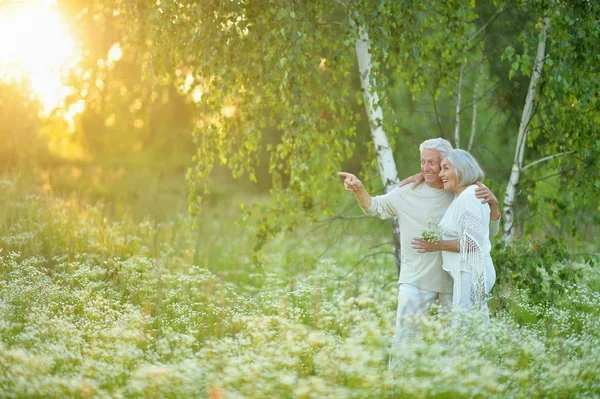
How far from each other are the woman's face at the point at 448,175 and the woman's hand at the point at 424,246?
422mm

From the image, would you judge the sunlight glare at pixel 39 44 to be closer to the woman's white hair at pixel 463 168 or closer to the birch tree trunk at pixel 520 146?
the woman's white hair at pixel 463 168

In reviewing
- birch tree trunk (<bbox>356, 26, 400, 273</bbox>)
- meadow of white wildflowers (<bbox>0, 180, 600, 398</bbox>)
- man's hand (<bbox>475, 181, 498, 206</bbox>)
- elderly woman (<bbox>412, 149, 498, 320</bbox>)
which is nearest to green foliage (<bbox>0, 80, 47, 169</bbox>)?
meadow of white wildflowers (<bbox>0, 180, 600, 398</bbox>)

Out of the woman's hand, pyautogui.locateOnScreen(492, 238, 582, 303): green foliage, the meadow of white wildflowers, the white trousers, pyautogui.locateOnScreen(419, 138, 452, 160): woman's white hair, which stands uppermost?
pyautogui.locateOnScreen(419, 138, 452, 160): woman's white hair

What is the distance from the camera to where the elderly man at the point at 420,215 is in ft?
17.1

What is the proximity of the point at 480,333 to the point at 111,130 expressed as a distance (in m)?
23.0

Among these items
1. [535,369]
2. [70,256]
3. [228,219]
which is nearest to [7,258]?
[70,256]

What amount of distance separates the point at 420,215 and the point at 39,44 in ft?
17.1

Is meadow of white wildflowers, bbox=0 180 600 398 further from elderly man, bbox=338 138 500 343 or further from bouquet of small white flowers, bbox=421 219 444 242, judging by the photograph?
bouquet of small white flowers, bbox=421 219 444 242

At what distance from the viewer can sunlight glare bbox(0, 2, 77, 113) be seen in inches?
296

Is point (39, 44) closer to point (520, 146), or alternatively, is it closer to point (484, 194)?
point (520, 146)

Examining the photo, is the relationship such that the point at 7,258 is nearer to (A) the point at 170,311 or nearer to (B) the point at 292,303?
(A) the point at 170,311

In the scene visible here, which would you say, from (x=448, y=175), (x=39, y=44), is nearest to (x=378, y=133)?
(x=448, y=175)

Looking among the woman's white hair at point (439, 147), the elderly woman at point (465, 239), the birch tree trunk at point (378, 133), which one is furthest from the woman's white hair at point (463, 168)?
the birch tree trunk at point (378, 133)

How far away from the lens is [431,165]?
5.20 meters
